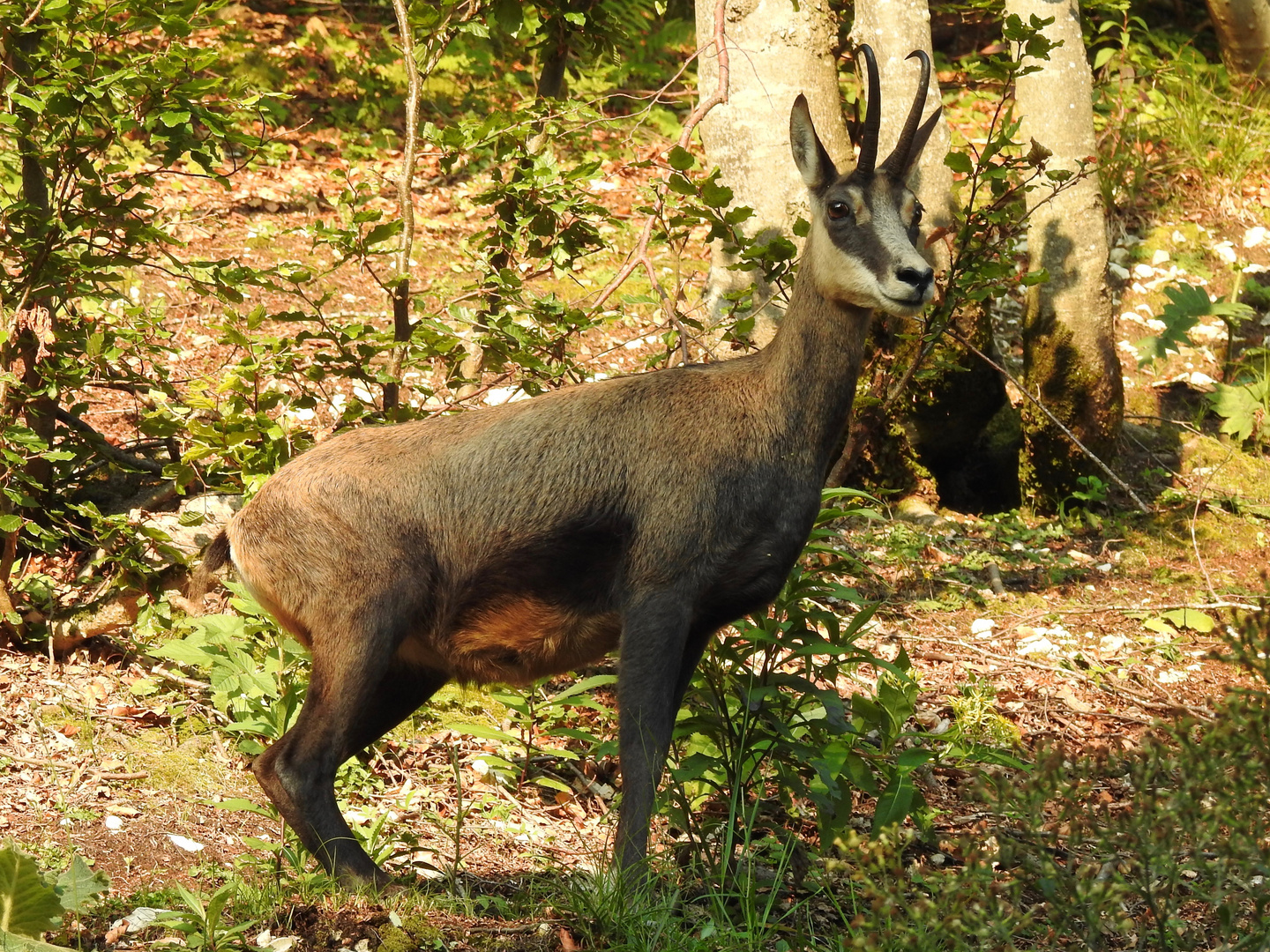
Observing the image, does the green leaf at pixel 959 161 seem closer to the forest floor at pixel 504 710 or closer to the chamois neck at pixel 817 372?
the forest floor at pixel 504 710

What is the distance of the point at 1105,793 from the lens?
576 cm

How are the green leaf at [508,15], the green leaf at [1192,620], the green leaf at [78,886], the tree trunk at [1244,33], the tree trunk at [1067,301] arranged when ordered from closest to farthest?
1. the green leaf at [78,886]
2. the green leaf at [508,15]
3. the green leaf at [1192,620]
4. the tree trunk at [1067,301]
5. the tree trunk at [1244,33]

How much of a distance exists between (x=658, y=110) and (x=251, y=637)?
8.43m

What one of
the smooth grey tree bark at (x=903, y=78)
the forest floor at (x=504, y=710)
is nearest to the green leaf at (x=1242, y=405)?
the forest floor at (x=504, y=710)

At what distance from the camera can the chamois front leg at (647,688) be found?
4473 millimetres

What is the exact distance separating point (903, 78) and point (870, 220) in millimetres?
3777

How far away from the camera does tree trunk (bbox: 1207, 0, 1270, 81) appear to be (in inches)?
452

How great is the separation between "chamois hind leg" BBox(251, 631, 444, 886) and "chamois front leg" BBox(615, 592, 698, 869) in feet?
2.79

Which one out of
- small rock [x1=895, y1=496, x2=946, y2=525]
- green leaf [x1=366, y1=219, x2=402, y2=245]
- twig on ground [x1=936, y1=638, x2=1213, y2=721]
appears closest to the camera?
green leaf [x1=366, y1=219, x2=402, y2=245]

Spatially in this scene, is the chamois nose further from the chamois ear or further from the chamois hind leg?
the chamois hind leg

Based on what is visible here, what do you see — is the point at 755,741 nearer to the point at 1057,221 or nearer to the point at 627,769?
the point at 627,769

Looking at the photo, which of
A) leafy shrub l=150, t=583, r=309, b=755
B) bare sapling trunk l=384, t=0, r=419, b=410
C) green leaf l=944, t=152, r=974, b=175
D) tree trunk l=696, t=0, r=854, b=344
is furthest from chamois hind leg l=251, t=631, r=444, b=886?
tree trunk l=696, t=0, r=854, b=344

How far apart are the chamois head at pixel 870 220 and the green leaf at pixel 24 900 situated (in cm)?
329

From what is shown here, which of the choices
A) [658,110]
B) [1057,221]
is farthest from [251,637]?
[658,110]
